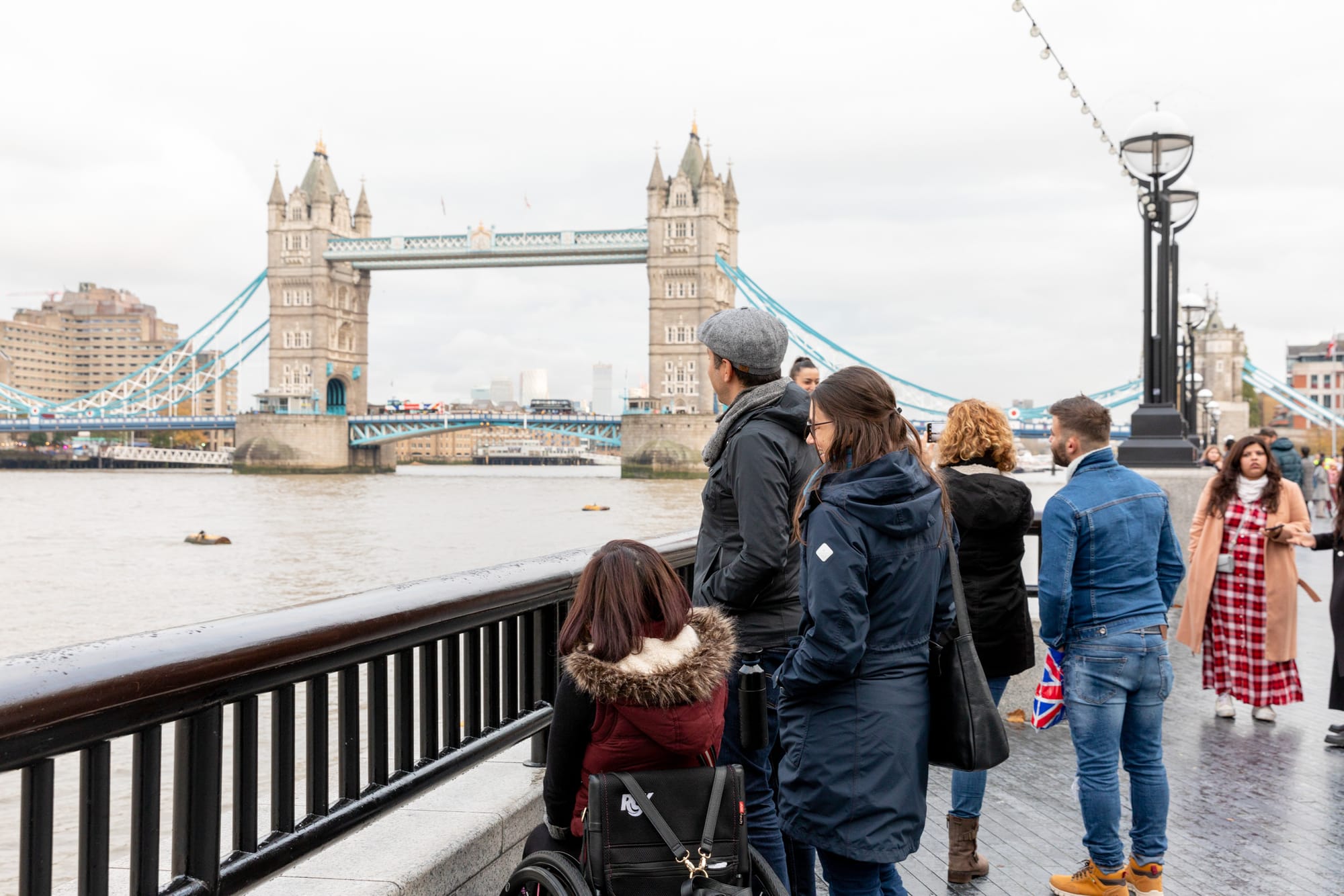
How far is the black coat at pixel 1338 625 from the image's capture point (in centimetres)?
444

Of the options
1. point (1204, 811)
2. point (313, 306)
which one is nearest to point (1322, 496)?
point (1204, 811)

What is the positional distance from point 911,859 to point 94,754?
2.33 metres

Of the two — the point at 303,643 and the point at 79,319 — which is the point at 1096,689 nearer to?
the point at 303,643

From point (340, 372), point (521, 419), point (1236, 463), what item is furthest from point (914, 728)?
point (340, 372)

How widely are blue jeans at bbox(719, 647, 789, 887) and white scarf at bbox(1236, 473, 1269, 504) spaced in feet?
10.8

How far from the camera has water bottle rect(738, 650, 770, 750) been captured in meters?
2.39

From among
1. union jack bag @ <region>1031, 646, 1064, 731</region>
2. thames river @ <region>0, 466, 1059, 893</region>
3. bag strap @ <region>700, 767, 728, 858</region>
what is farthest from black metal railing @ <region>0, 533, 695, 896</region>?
thames river @ <region>0, 466, 1059, 893</region>

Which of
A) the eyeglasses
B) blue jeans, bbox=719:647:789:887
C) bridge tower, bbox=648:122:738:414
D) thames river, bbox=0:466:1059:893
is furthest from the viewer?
bridge tower, bbox=648:122:738:414

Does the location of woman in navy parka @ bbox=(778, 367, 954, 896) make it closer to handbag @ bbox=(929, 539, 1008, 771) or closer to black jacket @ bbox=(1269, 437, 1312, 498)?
handbag @ bbox=(929, 539, 1008, 771)

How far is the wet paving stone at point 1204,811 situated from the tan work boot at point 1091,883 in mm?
74

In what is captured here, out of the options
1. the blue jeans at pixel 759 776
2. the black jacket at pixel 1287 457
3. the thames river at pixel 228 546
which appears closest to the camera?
the blue jeans at pixel 759 776

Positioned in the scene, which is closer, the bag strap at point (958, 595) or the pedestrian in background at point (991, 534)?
the bag strap at point (958, 595)

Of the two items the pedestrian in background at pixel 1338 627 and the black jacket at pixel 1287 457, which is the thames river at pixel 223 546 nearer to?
the pedestrian in background at pixel 1338 627

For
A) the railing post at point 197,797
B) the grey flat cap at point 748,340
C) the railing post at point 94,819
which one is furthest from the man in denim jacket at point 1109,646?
the railing post at point 94,819
